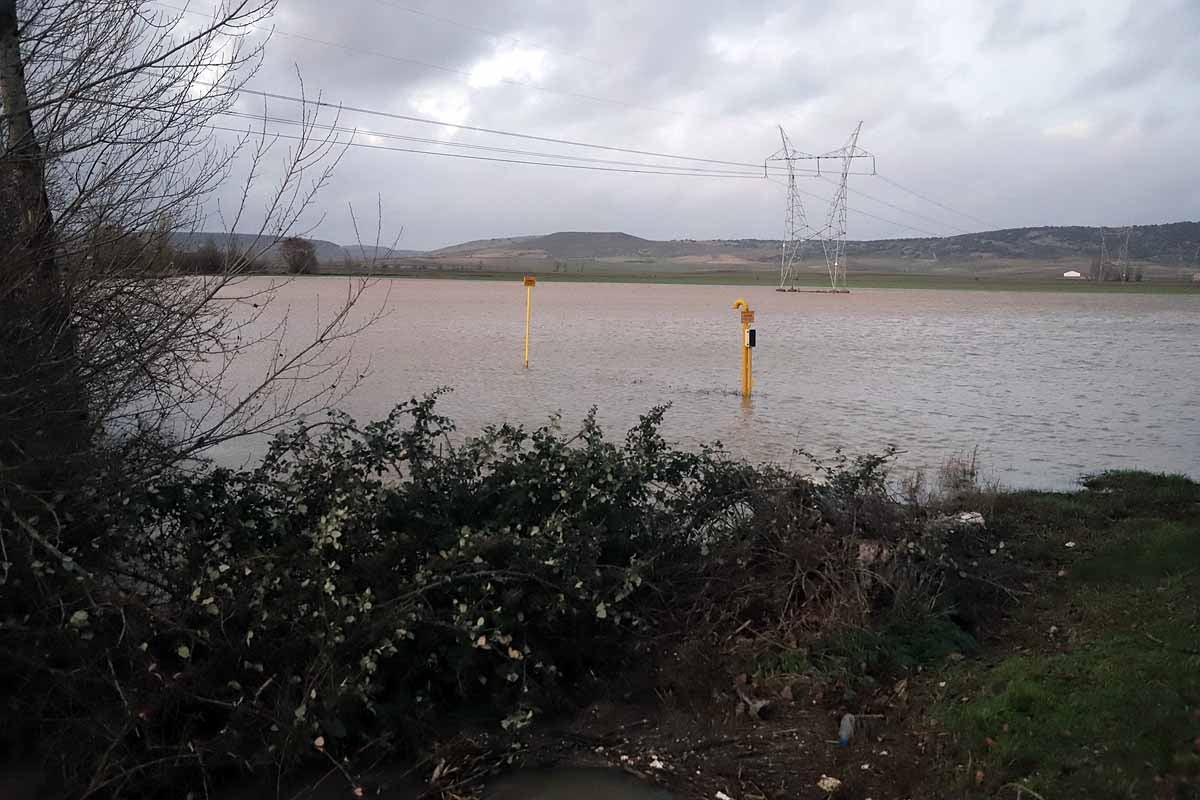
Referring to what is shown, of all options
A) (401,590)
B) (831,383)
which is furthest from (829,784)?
(831,383)

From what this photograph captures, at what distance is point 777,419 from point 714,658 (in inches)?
429

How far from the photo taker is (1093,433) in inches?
647

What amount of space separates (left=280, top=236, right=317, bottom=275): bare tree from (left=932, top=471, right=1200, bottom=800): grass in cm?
506

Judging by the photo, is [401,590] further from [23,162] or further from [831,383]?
[831,383]

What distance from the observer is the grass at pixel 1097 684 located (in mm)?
4605

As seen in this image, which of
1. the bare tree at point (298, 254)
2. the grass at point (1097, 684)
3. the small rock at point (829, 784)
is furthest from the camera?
the bare tree at point (298, 254)

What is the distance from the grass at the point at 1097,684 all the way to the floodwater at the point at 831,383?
176 inches

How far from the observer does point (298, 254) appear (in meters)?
7.92

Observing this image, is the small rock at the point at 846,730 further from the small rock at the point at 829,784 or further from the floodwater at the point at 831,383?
the floodwater at the point at 831,383

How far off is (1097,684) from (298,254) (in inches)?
236

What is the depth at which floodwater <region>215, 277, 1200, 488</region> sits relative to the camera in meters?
14.9

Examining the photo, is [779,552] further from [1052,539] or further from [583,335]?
[583,335]

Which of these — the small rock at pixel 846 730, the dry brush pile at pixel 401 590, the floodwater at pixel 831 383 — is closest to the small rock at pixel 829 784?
the small rock at pixel 846 730

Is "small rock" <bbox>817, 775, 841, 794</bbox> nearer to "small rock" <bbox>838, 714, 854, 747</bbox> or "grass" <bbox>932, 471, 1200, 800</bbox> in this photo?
"small rock" <bbox>838, 714, 854, 747</bbox>
